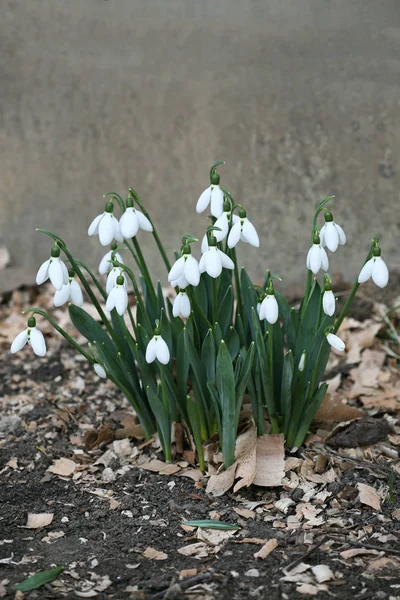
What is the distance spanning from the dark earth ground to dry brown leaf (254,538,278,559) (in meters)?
0.01

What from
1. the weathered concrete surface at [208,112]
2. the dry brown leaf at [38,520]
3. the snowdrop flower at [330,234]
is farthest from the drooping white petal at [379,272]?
the weathered concrete surface at [208,112]

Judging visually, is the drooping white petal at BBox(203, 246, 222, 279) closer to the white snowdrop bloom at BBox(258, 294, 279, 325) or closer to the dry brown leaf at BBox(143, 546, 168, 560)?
the white snowdrop bloom at BBox(258, 294, 279, 325)

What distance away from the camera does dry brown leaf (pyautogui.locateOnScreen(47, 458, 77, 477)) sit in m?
2.78

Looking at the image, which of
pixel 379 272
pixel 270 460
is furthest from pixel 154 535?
pixel 379 272

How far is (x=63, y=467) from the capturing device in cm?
282

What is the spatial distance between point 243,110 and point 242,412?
1.78m

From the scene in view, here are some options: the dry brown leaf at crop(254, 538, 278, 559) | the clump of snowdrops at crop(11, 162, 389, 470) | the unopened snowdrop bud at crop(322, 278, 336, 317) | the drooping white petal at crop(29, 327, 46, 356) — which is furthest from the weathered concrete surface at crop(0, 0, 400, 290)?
the dry brown leaf at crop(254, 538, 278, 559)

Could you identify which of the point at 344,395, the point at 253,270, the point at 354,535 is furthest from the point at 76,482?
the point at 253,270

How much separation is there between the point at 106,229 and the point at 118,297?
0.71 ft

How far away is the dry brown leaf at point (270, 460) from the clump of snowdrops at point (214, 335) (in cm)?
6

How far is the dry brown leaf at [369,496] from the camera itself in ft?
8.14

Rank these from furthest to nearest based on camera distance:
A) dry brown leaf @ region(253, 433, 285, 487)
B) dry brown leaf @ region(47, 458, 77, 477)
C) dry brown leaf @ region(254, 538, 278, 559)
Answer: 1. dry brown leaf @ region(47, 458, 77, 477)
2. dry brown leaf @ region(253, 433, 285, 487)
3. dry brown leaf @ region(254, 538, 278, 559)

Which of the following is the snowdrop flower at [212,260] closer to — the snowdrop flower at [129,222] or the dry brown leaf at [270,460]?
the snowdrop flower at [129,222]

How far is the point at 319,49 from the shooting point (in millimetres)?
3859
